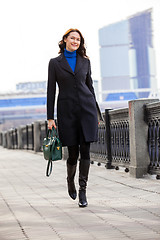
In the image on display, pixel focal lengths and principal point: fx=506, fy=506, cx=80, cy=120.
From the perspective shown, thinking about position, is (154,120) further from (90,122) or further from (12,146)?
(12,146)

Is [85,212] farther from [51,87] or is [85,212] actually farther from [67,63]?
[67,63]

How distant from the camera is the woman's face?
4.98m

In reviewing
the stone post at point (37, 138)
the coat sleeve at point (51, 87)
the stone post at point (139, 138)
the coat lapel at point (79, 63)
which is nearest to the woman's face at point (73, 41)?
the coat lapel at point (79, 63)

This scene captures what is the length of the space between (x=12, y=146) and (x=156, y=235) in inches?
1057

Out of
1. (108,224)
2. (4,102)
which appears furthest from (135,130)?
(4,102)

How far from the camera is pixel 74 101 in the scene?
4.89 m

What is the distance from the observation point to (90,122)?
193 inches

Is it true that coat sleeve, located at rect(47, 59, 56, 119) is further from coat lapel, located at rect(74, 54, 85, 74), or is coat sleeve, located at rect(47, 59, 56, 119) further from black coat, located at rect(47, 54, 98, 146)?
coat lapel, located at rect(74, 54, 85, 74)

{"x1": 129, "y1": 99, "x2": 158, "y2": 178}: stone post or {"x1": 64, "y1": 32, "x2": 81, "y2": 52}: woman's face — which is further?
{"x1": 129, "y1": 99, "x2": 158, "y2": 178}: stone post

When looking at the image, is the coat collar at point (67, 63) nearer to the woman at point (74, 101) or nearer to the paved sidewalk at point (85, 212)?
the woman at point (74, 101)

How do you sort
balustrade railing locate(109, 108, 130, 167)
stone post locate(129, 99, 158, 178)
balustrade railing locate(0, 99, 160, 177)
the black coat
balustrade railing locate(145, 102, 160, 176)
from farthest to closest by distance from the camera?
balustrade railing locate(109, 108, 130, 167)
stone post locate(129, 99, 158, 178)
balustrade railing locate(0, 99, 160, 177)
balustrade railing locate(145, 102, 160, 176)
the black coat

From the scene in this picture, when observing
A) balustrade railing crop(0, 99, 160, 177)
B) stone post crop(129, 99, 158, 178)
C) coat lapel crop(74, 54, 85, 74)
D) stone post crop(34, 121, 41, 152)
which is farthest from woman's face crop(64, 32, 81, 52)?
stone post crop(34, 121, 41, 152)

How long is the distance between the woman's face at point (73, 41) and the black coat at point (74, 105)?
158mm

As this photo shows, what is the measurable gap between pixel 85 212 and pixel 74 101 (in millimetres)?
1071
